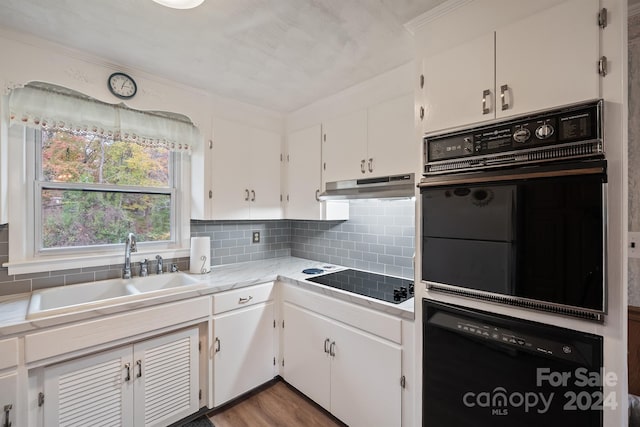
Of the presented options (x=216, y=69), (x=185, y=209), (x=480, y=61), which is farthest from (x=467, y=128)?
(x=185, y=209)

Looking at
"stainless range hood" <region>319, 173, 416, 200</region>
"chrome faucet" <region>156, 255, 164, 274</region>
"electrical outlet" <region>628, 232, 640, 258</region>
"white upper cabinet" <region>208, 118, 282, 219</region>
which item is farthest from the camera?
"white upper cabinet" <region>208, 118, 282, 219</region>

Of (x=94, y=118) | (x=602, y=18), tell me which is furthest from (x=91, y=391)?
(x=602, y=18)

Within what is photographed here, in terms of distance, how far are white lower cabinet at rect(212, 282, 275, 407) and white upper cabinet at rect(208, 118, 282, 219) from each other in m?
0.71

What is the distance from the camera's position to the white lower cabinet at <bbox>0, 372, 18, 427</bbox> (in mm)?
A: 1283

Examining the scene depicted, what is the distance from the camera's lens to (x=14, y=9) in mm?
1353

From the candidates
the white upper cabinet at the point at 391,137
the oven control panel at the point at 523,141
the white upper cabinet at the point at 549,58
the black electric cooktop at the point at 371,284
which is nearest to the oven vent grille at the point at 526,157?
the oven control panel at the point at 523,141

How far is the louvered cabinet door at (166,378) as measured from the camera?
1678 mm

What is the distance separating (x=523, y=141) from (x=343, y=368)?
5.26 feet

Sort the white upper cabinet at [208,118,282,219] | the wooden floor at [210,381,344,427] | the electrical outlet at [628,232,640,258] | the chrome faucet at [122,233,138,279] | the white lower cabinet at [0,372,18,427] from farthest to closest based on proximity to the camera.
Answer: the white upper cabinet at [208,118,282,219]
the chrome faucet at [122,233,138,279]
the wooden floor at [210,381,344,427]
the electrical outlet at [628,232,640,258]
the white lower cabinet at [0,372,18,427]

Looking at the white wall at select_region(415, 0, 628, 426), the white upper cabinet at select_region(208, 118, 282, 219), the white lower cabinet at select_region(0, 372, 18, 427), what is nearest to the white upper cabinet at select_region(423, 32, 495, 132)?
the white wall at select_region(415, 0, 628, 426)

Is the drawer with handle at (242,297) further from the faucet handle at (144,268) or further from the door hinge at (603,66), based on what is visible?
the door hinge at (603,66)

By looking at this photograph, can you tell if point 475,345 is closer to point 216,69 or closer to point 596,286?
point 596,286

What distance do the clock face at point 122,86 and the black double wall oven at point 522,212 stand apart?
1.91m

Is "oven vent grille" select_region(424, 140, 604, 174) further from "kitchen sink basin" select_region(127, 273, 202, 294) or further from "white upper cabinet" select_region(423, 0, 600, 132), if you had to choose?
"kitchen sink basin" select_region(127, 273, 202, 294)
